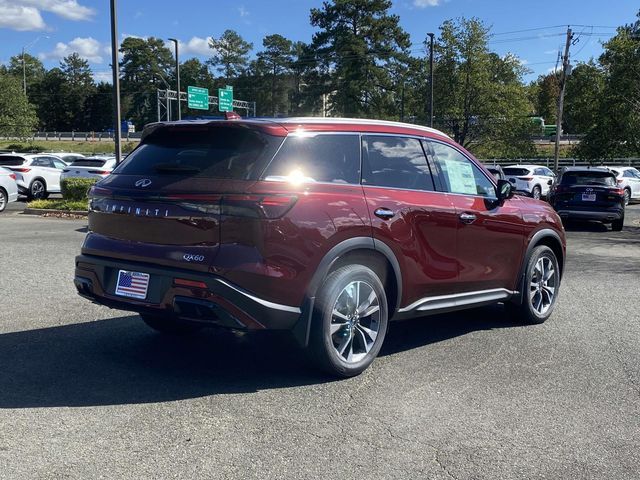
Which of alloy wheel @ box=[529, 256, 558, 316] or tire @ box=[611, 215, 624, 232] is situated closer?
alloy wheel @ box=[529, 256, 558, 316]

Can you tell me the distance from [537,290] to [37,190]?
19375mm

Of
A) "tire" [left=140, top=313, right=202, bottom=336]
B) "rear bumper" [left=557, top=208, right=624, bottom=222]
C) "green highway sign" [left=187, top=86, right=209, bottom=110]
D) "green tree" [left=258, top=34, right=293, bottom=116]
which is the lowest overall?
"tire" [left=140, top=313, right=202, bottom=336]

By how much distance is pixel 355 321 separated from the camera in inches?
187

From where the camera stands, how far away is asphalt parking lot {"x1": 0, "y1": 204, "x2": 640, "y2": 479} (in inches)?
134

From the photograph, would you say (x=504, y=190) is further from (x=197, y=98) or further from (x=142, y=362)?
(x=197, y=98)

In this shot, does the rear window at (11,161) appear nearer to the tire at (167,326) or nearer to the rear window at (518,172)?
the rear window at (518,172)

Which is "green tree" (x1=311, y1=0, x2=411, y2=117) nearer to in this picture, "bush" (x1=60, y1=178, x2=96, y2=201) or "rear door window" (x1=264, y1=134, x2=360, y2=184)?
"bush" (x1=60, y1=178, x2=96, y2=201)

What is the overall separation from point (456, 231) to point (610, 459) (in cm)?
230

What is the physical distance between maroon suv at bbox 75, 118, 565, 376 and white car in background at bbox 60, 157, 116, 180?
17.8 meters

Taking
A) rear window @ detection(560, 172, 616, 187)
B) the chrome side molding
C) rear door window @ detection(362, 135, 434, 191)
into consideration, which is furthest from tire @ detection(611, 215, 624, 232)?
rear door window @ detection(362, 135, 434, 191)

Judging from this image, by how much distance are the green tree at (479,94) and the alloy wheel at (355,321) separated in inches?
1568

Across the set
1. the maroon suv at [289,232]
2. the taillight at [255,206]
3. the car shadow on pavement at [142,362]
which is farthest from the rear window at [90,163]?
the taillight at [255,206]

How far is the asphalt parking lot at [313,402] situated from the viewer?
3.41 m

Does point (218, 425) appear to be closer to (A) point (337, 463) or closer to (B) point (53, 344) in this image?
(A) point (337, 463)
